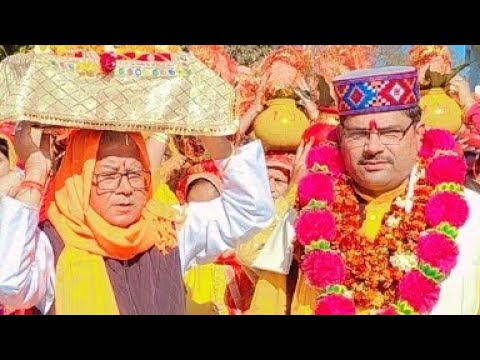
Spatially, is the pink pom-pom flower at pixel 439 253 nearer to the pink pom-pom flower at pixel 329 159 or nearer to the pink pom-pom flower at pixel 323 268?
the pink pom-pom flower at pixel 323 268

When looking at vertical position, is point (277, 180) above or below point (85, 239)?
above

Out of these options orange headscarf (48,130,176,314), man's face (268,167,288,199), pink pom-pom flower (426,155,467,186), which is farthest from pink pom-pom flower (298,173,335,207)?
man's face (268,167,288,199)

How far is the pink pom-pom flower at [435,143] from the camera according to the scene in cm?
427

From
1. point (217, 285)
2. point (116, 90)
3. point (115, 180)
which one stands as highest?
point (116, 90)

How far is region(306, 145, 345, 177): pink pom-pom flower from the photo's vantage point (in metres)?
4.35

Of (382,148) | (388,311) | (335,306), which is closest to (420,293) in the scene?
(388,311)

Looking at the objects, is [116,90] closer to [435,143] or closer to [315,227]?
[315,227]

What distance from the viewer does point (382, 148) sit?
165 inches

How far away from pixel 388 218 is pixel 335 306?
42 centimetres

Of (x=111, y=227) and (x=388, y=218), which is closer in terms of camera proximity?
(x=111, y=227)

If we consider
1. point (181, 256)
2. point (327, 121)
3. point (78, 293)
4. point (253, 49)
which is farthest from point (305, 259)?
point (253, 49)

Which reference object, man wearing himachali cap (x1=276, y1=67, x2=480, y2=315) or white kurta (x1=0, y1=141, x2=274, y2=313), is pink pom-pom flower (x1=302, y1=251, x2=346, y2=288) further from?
white kurta (x1=0, y1=141, x2=274, y2=313)

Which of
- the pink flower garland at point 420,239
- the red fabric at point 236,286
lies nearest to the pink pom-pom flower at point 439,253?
the pink flower garland at point 420,239

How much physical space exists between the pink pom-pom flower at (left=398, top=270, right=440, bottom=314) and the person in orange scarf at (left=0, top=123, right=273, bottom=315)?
612 millimetres
